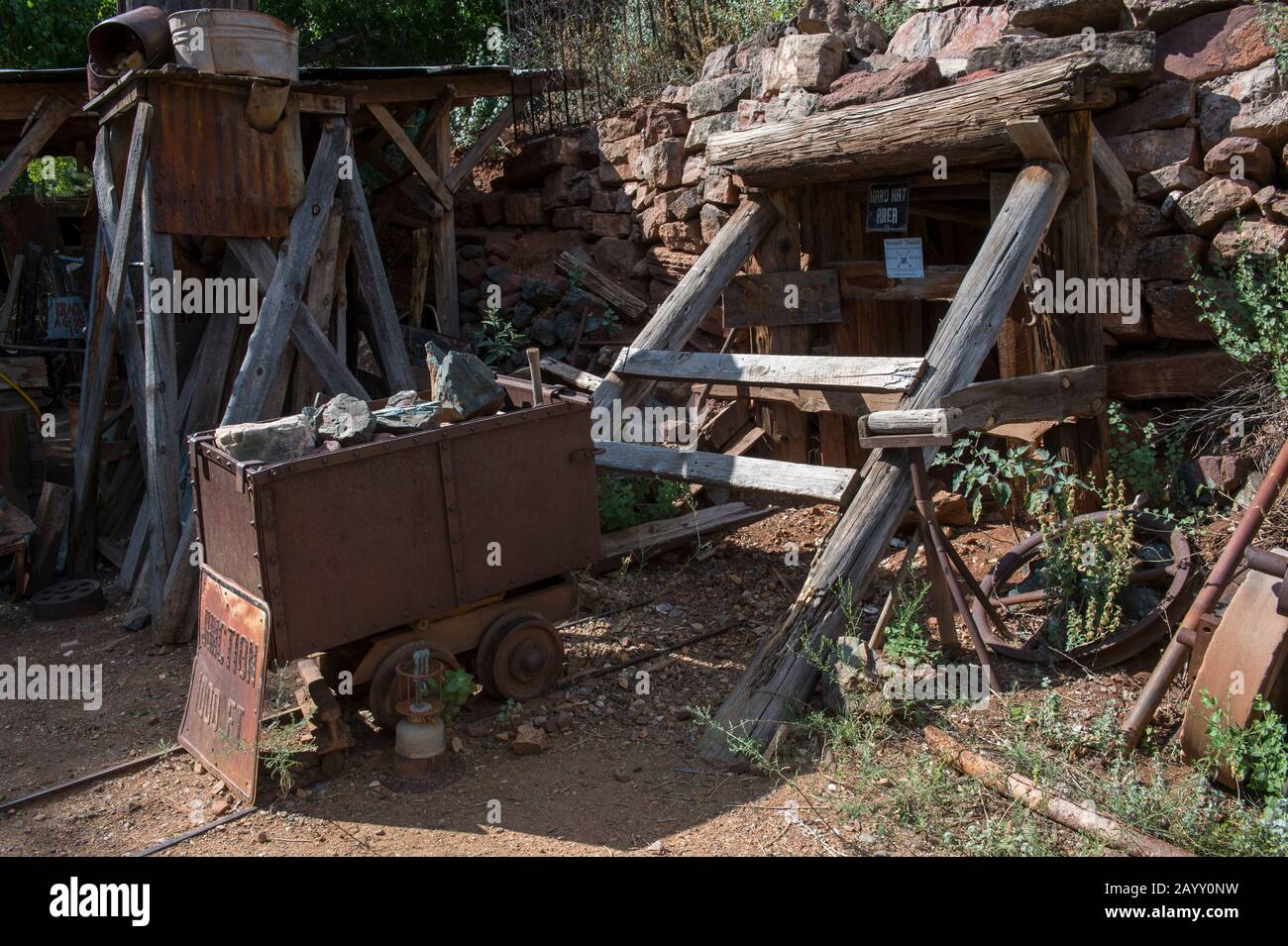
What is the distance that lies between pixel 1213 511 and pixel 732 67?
5146mm

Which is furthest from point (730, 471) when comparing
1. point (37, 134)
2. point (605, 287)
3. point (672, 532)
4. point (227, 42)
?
point (37, 134)

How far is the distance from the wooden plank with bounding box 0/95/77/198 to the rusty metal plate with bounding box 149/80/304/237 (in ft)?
6.65

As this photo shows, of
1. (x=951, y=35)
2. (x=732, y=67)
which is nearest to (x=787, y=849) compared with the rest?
(x=951, y=35)

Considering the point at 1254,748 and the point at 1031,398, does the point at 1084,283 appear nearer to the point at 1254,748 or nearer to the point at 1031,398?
the point at 1031,398

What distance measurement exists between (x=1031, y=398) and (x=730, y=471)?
5.11 feet

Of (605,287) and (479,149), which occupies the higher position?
(479,149)

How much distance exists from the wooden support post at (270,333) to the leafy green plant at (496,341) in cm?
190

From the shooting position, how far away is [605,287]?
9.63 meters

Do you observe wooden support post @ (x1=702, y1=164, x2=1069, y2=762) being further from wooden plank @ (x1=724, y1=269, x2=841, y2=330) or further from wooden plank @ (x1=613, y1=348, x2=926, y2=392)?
wooden plank @ (x1=724, y1=269, x2=841, y2=330)

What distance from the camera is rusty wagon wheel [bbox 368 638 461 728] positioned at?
14.8 ft

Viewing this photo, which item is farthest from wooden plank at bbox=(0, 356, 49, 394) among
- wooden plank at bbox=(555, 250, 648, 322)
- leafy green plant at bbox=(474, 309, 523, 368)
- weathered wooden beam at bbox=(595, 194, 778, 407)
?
weathered wooden beam at bbox=(595, 194, 778, 407)

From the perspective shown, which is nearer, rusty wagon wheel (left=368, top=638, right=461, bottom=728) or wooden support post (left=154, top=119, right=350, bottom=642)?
rusty wagon wheel (left=368, top=638, right=461, bottom=728)

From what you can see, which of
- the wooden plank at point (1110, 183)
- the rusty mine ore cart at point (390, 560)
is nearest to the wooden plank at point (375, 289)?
the rusty mine ore cart at point (390, 560)

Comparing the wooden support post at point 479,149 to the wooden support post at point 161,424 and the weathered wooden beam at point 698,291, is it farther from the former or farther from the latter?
the wooden support post at point 161,424
